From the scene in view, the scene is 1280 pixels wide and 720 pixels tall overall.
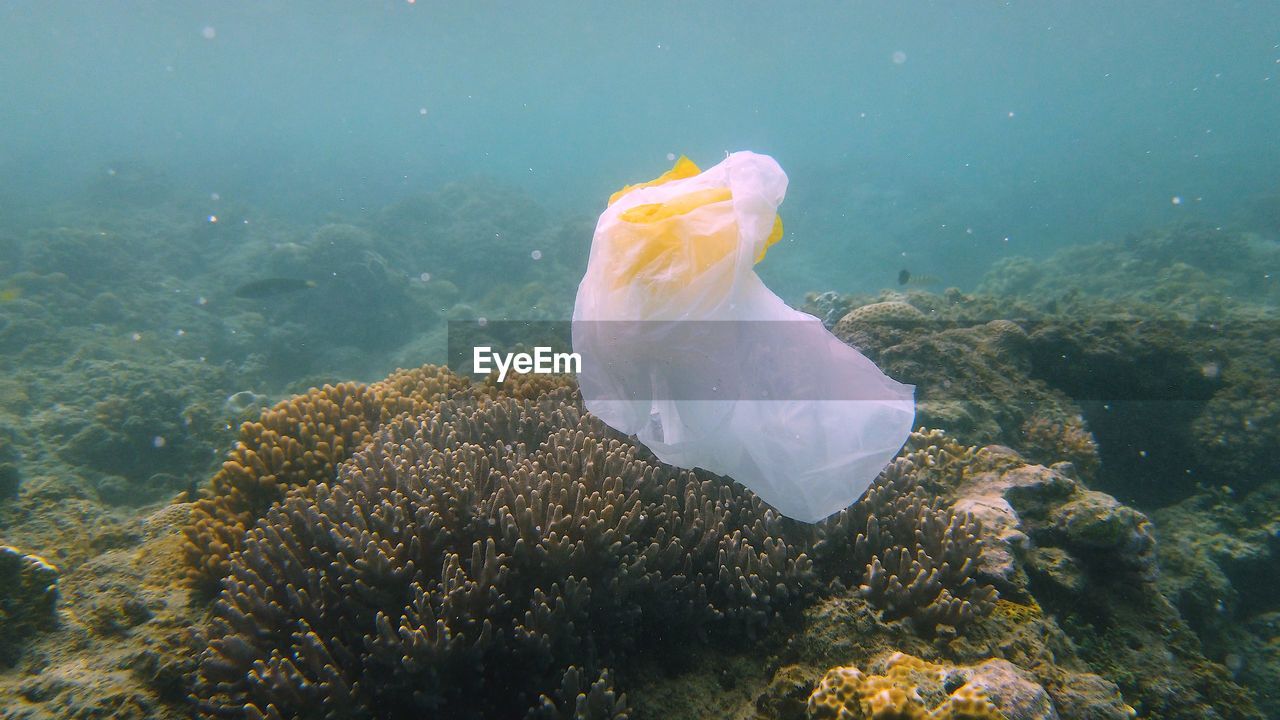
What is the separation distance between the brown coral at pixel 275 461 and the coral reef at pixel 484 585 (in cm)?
41

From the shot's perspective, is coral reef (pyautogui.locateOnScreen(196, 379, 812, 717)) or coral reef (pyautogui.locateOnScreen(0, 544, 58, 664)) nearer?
coral reef (pyautogui.locateOnScreen(196, 379, 812, 717))

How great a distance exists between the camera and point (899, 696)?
5.85ft

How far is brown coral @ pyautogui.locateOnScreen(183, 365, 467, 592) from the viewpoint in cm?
308

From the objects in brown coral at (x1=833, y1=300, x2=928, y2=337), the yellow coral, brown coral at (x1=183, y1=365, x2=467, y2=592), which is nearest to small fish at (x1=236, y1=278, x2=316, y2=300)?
brown coral at (x1=183, y1=365, x2=467, y2=592)

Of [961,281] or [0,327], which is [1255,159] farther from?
[0,327]

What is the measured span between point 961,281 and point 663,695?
90.5 ft

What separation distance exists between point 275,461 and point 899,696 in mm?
3935

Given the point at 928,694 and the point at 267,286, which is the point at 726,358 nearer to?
the point at 928,694

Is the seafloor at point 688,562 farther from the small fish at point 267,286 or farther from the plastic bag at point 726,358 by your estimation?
the small fish at point 267,286

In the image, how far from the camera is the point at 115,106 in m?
102

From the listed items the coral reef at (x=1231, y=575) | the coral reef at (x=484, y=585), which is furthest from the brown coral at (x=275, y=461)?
the coral reef at (x=1231, y=575)

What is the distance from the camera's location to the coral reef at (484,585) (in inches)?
81.5

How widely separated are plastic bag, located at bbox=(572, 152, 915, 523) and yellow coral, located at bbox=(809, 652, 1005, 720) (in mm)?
634

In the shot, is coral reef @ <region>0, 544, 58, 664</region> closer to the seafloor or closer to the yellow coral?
the seafloor
